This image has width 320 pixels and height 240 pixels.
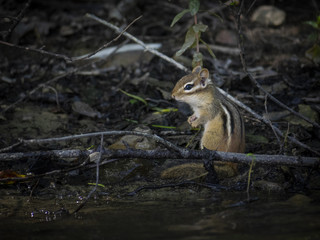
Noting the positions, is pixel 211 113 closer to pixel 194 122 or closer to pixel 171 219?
pixel 194 122

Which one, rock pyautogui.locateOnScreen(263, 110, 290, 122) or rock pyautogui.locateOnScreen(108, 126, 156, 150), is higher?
rock pyautogui.locateOnScreen(263, 110, 290, 122)

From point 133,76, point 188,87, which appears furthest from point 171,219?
point 133,76

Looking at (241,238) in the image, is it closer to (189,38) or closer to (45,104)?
(189,38)

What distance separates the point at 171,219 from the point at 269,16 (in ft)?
18.1

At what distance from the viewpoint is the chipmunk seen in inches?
175

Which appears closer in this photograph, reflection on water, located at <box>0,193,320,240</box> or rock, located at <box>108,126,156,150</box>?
reflection on water, located at <box>0,193,320,240</box>

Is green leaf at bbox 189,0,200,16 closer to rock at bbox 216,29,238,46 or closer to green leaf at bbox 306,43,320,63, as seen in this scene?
green leaf at bbox 306,43,320,63

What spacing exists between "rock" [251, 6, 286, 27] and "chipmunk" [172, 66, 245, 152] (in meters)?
3.35

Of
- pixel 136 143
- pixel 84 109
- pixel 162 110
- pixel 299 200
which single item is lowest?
pixel 299 200

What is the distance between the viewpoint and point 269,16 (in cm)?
804

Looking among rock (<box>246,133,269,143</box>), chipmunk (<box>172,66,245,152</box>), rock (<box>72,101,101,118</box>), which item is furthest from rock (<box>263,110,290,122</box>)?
rock (<box>72,101,101,118</box>)

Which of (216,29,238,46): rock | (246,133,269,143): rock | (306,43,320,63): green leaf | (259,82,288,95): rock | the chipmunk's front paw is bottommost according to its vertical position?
(246,133,269,143): rock

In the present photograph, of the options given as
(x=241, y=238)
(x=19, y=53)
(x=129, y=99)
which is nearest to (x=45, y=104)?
(x=129, y=99)

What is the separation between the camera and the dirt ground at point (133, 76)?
17.6 ft
